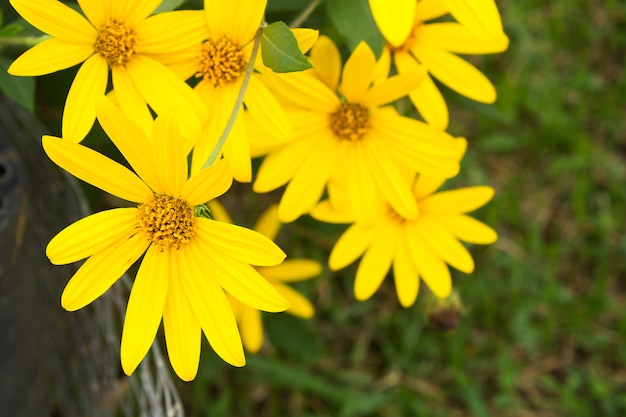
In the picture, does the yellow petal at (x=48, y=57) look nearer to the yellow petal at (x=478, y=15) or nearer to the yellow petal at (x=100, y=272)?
the yellow petal at (x=100, y=272)

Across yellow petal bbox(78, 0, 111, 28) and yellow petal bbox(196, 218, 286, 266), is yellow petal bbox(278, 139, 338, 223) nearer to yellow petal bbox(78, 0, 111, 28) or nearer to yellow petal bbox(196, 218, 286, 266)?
yellow petal bbox(196, 218, 286, 266)

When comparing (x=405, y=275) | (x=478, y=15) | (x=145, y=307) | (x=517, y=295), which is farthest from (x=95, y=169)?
→ (x=517, y=295)

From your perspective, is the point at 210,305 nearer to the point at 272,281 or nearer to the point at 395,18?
the point at 395,18

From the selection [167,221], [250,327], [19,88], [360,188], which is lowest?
[250,327]

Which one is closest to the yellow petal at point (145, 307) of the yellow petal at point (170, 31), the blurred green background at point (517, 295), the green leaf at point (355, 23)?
the yellow petal at point (170, 31)

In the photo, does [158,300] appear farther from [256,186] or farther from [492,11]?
[492,11]

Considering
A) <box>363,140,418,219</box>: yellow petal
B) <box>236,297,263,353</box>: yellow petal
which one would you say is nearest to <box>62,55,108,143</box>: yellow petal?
<box>363,140,418,219</box>: yellow petal
